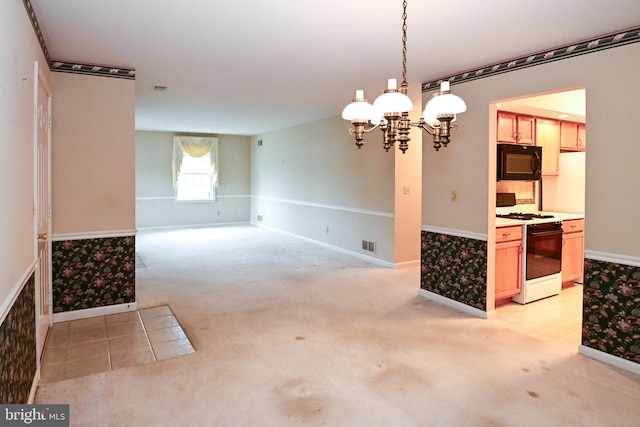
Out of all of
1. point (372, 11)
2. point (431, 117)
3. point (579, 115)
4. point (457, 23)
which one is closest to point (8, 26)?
point (372, 11)

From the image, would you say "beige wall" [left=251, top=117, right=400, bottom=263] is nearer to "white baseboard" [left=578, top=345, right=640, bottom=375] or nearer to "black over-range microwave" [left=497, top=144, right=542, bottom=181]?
"black over-range microwave" [left=497, top=144, right=542, bottom=181]

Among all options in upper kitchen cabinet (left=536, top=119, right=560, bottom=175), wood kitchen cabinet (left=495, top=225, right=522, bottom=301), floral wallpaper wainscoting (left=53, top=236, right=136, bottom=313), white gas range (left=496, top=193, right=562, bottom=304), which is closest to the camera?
floral wallpaper wainscoting (left=53, top=236, right=136, bottom=313)

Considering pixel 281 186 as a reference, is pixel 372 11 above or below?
above

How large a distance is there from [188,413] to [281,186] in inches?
289

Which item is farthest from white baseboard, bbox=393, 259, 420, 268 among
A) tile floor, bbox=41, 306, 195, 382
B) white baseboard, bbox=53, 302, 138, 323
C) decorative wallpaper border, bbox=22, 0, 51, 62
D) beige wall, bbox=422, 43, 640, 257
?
decorative wallpaper border, bbox=22, 0, 51, 62

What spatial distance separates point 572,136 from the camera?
17.8ft

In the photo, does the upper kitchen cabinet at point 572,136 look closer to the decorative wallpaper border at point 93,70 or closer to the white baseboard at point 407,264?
the white baseboard at point 407,264

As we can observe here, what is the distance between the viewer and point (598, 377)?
2.81 metres

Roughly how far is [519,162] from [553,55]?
5.39 ft

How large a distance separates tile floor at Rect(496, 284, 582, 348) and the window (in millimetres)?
8161

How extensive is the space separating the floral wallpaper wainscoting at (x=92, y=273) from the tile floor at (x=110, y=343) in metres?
0.17

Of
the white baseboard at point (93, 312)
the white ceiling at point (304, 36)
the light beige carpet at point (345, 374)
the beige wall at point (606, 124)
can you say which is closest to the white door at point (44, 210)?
the white baseboard at point (93, 312)

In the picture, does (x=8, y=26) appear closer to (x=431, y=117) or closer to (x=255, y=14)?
(x=255, y=14)

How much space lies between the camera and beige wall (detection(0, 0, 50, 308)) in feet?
5.86
